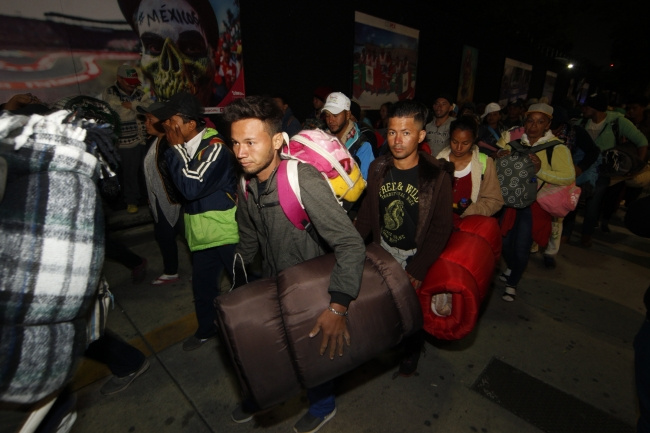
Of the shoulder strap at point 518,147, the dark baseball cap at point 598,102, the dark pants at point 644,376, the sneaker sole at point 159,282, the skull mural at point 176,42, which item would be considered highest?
the skull mural at point 176,42

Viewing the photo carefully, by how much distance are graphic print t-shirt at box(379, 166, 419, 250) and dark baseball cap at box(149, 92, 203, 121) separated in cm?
153

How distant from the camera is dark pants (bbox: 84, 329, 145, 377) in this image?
238 cm

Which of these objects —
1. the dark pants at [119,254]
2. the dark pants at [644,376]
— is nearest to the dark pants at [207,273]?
the dark pants at [119,254]

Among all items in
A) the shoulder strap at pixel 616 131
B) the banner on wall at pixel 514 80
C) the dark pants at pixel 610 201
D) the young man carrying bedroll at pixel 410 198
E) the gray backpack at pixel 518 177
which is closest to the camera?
the young man carrying bedroll at pixel 410 198

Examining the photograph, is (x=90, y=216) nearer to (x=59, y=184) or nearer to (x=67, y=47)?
(x=59, y=184)

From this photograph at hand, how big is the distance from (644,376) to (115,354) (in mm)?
3156

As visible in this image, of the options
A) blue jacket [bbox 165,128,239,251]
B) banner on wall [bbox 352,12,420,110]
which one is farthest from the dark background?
blue jacket [bbox 165,128,239,251]

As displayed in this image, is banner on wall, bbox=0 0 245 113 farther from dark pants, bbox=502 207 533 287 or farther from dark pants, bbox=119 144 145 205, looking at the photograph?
dark pants, bbox=502 207 533 287

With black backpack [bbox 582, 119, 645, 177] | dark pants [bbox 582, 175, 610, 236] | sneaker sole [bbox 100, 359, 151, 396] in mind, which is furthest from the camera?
dark pants [bbox 582, 175, 610, 236]

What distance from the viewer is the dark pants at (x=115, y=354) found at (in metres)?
2.38

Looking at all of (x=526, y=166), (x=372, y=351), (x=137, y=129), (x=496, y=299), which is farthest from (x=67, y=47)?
(x=496, y=299)

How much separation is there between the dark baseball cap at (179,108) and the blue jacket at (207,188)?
18 cm

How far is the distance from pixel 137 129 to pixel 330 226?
521 centimetres

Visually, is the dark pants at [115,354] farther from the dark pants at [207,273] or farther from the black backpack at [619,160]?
the black backpack at [619,160]
